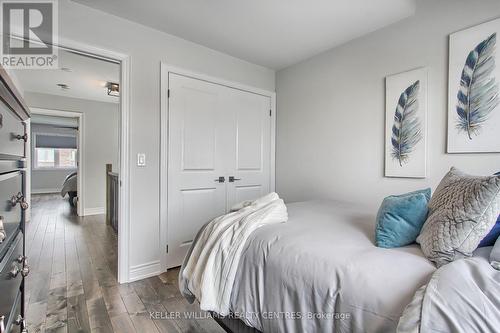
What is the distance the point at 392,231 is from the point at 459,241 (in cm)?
24

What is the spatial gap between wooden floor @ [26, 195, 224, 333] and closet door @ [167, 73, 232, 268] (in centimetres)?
50

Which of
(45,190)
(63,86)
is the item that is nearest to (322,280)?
(63,86)

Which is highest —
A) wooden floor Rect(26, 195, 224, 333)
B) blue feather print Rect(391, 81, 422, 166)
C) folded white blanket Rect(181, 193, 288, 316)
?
blue feather print Rect(391, 81, 422, 166)

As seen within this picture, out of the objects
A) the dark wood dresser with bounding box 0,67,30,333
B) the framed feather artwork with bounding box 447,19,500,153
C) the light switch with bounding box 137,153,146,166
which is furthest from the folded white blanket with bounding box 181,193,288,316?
the framed feather artwork with bounding box 447,19,500,153

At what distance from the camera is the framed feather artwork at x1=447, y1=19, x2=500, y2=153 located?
174 centimetres

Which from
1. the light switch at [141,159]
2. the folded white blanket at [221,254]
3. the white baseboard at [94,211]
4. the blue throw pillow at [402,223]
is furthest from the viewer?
the white baseboard at [94,211]

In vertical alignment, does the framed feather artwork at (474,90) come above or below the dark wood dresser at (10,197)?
above

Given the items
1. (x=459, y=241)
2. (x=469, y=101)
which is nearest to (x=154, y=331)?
(x=459, y=241)

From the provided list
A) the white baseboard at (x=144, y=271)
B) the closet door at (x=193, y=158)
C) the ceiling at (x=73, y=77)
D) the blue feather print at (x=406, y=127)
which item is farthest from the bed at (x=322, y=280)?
the ceiling at (x=73, y=77)

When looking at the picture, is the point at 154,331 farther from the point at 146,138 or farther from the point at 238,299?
the point at 146,138

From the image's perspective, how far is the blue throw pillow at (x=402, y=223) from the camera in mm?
1116

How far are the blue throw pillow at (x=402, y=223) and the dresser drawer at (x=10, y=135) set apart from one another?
1.41 metres

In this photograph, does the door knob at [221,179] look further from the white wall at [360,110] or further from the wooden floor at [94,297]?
the wooden floor at [94,297]

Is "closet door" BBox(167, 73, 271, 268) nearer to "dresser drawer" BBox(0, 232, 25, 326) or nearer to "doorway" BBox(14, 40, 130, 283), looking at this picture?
"doorway" BBox(14, 40, 130, 283)
